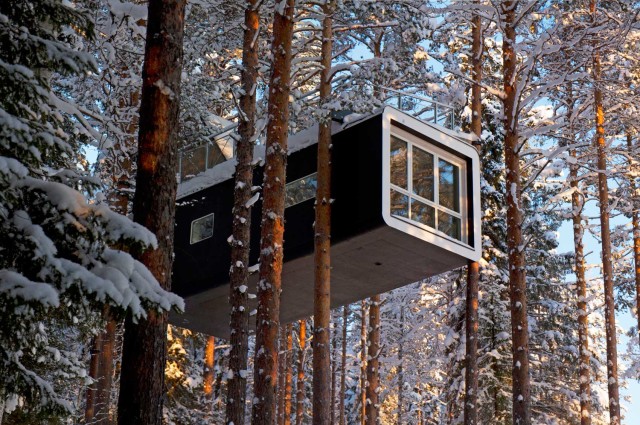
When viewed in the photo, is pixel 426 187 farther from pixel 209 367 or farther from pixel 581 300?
pixel 209 367

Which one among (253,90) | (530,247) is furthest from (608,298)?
(253,90)

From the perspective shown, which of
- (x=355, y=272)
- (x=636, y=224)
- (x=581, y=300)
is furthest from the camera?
(x=636, y=224)

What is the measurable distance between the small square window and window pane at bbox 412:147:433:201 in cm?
550

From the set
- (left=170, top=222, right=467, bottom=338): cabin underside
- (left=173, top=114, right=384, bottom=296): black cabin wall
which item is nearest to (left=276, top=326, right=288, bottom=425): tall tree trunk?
(left=170, top=222, right=467, bottom=338): cabin underside

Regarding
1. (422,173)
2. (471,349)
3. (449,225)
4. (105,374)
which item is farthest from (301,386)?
(422,173)

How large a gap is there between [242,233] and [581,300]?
12639 millimetres

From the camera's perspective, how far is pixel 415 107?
19.0 meters

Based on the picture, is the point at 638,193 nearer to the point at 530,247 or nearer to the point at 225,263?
the point at 530,247

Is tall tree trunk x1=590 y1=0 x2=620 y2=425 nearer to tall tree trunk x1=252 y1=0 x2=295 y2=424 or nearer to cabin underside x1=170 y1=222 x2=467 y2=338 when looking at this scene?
cabin underside x1=170 y1=222 x2=467 y2=338

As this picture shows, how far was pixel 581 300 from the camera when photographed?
82.5ft

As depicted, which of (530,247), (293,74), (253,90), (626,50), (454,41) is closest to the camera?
(253,90)

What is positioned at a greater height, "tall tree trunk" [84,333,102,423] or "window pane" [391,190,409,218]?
"window pane" [391,190,409,218]

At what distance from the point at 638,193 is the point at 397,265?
11738 mm

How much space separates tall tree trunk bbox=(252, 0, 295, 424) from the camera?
49.1 ft
